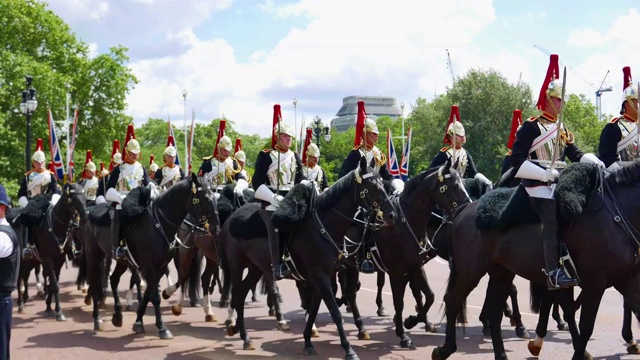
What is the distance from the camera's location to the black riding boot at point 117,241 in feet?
42.2

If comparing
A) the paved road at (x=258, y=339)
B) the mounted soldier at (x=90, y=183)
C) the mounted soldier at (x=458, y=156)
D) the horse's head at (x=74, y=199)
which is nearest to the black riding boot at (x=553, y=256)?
the paved road at (x=258, y=339)

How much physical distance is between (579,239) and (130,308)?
9.24 m

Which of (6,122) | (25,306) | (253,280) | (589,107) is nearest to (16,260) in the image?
(253,280)

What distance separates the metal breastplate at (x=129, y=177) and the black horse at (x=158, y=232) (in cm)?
114

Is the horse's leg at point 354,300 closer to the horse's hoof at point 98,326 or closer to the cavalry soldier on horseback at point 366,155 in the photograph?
the cavalry soldier on horseback at point 366,155

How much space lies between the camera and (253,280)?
11.9 m

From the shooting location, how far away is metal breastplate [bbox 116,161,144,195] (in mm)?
13930

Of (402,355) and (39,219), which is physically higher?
(39,219)

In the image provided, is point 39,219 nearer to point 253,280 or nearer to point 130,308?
point 130,308

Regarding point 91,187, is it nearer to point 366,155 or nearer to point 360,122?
point 360,122

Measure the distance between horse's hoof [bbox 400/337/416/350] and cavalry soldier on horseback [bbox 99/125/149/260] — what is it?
4611mm

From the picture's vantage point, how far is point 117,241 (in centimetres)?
1298

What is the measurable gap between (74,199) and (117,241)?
6.86 feet

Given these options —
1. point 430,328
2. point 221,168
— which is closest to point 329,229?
point 430,328
